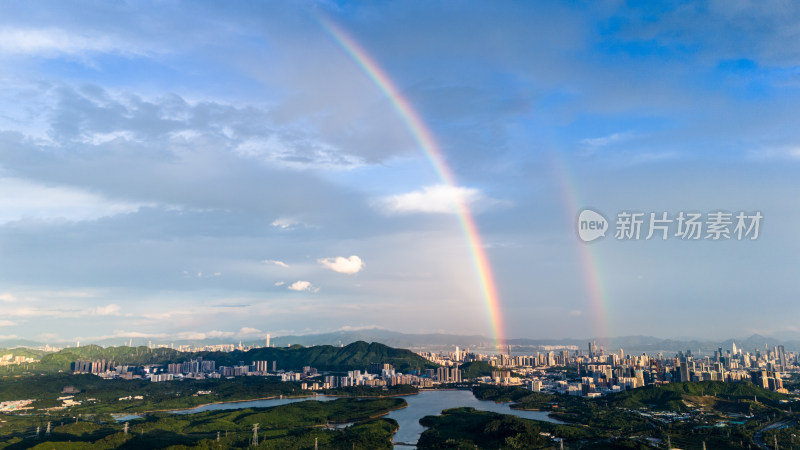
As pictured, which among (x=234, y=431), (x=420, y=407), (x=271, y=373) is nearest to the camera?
(x=234, y=431)

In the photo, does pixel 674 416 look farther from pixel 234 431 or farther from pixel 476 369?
pixel 476 369

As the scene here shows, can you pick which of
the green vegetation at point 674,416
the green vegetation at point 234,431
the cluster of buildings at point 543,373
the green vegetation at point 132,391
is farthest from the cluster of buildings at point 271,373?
the green vegetation at point 234,431

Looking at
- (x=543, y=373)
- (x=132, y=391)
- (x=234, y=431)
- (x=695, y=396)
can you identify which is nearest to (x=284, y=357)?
(x=132, y=391)

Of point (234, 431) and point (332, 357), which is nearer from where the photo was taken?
point (234, 431)

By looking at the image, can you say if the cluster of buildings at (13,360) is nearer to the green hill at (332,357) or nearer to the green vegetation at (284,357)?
the green vegetation at (284,357)

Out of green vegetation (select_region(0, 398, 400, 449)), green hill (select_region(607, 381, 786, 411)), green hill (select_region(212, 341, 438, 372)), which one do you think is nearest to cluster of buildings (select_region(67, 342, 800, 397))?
green hill (select_region(212, 341, 438, 372))

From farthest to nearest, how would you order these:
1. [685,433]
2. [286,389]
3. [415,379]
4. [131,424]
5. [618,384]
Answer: [415,379], [286,389], [618,384], [131,424], [685,433]

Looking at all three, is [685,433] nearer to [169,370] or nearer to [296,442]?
[296,442]

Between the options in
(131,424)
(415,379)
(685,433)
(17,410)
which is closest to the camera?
(685,433)

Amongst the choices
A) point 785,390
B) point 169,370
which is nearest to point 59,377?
point 169,370
